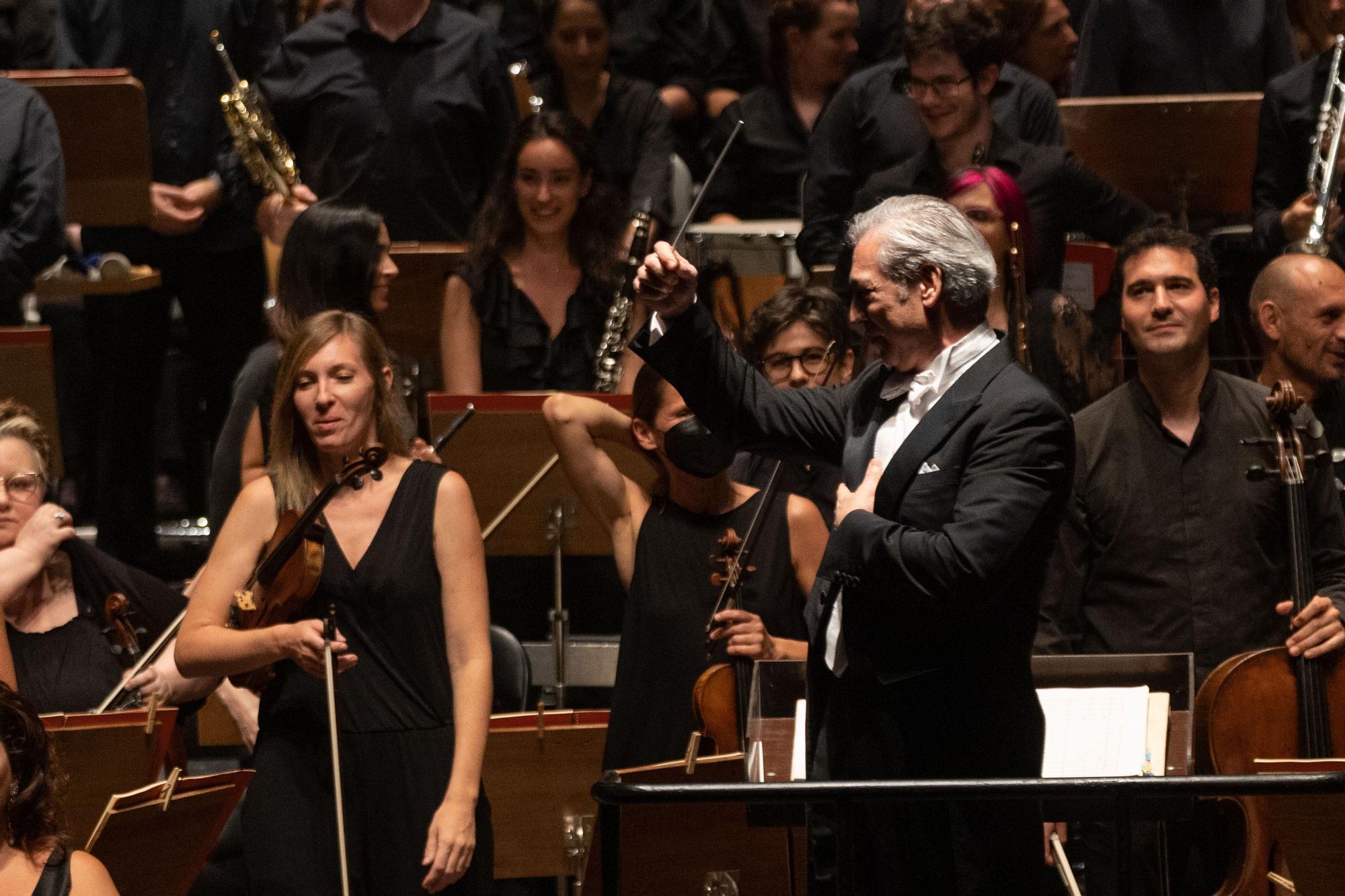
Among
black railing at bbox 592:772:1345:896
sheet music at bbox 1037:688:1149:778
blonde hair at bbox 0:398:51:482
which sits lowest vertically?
sheet music at bbox 1037:688:1149:778

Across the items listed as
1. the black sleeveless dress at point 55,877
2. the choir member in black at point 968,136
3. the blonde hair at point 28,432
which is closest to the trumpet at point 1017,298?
the choir member in black at point 968,136

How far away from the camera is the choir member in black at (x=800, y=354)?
3.87 m

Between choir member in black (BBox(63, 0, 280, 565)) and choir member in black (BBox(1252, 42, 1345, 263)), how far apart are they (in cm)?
265

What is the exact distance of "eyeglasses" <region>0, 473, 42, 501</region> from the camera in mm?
3867

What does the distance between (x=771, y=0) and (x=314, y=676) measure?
11.1ft

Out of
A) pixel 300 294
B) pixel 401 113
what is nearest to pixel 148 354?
pixel 401 113

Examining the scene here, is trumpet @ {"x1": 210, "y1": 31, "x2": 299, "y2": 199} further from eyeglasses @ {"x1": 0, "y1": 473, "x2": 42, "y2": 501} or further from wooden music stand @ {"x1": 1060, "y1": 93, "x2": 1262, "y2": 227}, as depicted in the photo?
wooden music stand @ {"x1": 1060, "y1": 93, "x2": 1262, "y2": 227}

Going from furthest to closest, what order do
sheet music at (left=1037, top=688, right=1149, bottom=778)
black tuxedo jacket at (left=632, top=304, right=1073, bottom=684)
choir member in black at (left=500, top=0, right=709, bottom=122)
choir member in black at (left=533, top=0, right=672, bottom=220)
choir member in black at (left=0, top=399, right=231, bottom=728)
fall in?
choir member in black at (left=500, top=0, right=709, bottom=122)
choir member in black at (left=533, top=0, right=672, bottom=220)
choir member in black at (left=0, top=399, right=231, bottom=728)
sheet music at (left=1037, top=688, right=1149, bottom=778)
black tuxedo jacket at (left=632, top=304, right=1073, bottom=684)

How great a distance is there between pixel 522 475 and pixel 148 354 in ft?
4.89

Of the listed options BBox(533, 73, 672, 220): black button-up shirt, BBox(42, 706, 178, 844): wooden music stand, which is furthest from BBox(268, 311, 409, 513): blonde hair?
BBox(533, 73, 672, 220): black button-up shirt

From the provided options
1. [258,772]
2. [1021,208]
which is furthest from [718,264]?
[258,772]

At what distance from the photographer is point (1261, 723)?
3275 millimetres

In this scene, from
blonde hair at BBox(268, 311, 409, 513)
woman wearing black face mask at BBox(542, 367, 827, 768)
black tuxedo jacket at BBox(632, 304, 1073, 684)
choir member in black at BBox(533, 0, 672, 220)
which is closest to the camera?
black tuxedo jacket at BBox(632, 304, 1073, 684)

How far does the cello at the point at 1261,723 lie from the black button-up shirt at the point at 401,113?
2.64 m
